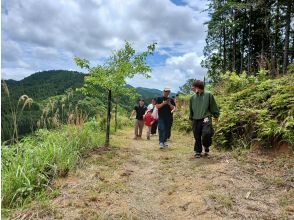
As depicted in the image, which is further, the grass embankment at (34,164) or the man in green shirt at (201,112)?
the man in green shirt at (201,112)

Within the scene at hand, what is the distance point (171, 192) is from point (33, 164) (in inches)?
94.4

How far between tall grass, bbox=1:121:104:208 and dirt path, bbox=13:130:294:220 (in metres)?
0.26

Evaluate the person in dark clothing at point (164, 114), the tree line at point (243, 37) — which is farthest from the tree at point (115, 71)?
the tree line at point (243, 37)

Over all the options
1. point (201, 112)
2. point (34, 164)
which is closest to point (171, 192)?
point (34, 164)

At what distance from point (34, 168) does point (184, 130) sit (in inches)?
448

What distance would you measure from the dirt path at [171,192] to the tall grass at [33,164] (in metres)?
0.26

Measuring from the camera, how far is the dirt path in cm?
542

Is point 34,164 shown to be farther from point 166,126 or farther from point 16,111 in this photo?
point 166,126

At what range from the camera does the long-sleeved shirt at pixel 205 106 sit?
9203 millimetres

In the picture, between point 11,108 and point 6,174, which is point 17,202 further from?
point 11,108

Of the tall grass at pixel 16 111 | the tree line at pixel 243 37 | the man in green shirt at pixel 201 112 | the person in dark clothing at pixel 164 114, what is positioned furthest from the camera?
the tree line at pixel 243 37

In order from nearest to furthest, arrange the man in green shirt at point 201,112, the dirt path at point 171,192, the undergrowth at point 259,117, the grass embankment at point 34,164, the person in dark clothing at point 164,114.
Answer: the dirt path at point 171,192 < the grass embankment at point 34,164 < the undergrowth at point 259,117 < the man in green shirt at point 201,112 < the person in dark clothing at point 164,114

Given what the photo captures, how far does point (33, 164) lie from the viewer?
22.0 ft

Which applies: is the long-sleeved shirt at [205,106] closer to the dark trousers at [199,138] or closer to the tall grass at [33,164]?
the dark trousers at [199,138]
